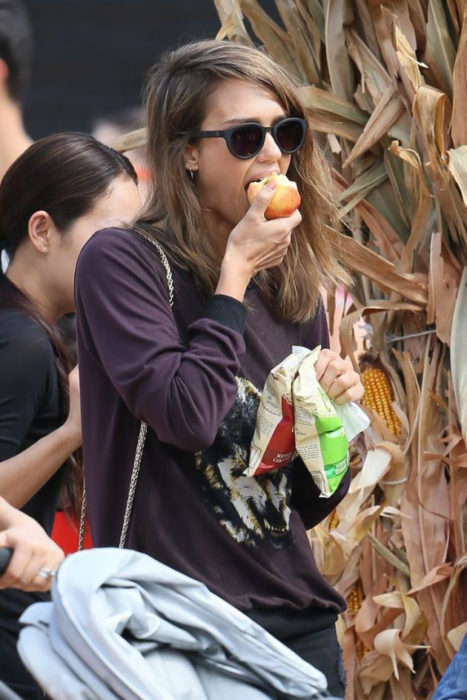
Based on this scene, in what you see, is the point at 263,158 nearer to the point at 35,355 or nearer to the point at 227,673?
the point at 35,355

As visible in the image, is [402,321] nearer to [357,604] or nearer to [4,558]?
[357,604]

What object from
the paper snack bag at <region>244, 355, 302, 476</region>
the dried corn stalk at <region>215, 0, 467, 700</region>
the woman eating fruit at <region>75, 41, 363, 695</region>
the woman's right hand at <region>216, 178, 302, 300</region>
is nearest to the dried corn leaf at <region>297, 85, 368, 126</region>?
the dried corn stalk at <region>215, 0, 467, 700</region>

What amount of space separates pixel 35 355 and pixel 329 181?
2.15ft

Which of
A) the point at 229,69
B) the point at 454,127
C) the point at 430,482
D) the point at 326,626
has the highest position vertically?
the point at 229,69

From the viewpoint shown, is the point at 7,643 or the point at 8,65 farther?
the point at 8,65

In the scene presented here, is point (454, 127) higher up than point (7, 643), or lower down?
higher up

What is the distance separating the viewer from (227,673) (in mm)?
1532

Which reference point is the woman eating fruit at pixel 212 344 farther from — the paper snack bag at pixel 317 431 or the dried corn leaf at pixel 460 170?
the dried corn leaf at pixel 460 170

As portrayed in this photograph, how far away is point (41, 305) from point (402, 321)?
0.91 m

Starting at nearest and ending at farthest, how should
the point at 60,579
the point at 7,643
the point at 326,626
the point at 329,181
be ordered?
the point at 60,579 → the point at 326,626 → the point at 7,643 → the point at 329,181

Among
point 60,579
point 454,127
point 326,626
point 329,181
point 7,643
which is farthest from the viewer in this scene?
point 454,127

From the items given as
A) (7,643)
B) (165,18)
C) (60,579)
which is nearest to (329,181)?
(7,643)

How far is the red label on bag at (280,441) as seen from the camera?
1972mm

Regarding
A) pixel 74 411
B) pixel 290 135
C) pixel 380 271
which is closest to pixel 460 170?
pixel 380 271
